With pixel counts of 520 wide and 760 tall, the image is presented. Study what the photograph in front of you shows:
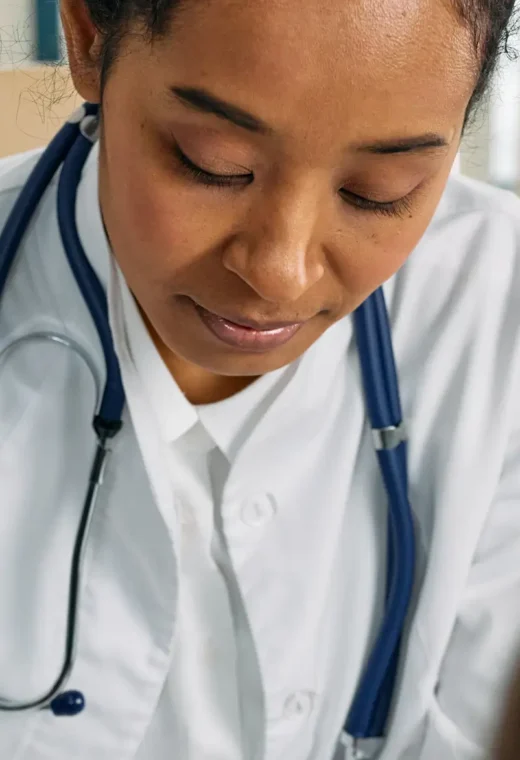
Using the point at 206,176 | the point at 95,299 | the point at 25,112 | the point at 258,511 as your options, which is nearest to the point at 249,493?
the point at 258,511

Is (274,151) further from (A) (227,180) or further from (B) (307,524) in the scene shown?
(B) (307,524)

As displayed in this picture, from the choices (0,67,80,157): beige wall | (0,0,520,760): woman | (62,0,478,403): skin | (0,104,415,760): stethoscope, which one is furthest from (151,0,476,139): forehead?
(0,67,80,157): beige wall

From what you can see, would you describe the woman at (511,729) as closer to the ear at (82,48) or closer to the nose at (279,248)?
the nose at (279,248)

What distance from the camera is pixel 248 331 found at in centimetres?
64

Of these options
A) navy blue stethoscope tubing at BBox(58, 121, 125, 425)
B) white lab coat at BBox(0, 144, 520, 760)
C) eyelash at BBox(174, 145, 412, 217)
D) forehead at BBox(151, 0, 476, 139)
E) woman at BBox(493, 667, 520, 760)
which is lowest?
woman at BBox(493, 667, 520, 760)

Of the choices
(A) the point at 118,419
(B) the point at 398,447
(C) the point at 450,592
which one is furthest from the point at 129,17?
(C) the point at 450,592

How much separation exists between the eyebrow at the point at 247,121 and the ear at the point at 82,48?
14 centimetres

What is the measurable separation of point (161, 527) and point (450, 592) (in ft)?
0.95

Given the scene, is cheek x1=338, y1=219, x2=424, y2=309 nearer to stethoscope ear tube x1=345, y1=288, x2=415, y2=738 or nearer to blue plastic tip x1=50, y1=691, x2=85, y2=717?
stethoscope ear tube x1=345, y1=288, x2=415, y2=738

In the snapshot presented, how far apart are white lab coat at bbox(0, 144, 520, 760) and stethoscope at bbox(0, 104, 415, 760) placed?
1cm

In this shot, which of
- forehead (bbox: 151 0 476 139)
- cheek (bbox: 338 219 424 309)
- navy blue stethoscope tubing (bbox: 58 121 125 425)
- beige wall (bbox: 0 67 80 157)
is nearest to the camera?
forehead (bbox: 151 0 476 139)

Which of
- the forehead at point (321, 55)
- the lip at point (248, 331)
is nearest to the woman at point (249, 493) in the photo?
the lip at point (248, 331)

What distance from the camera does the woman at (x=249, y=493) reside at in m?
0.69

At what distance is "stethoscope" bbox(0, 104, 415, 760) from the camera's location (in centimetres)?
75
